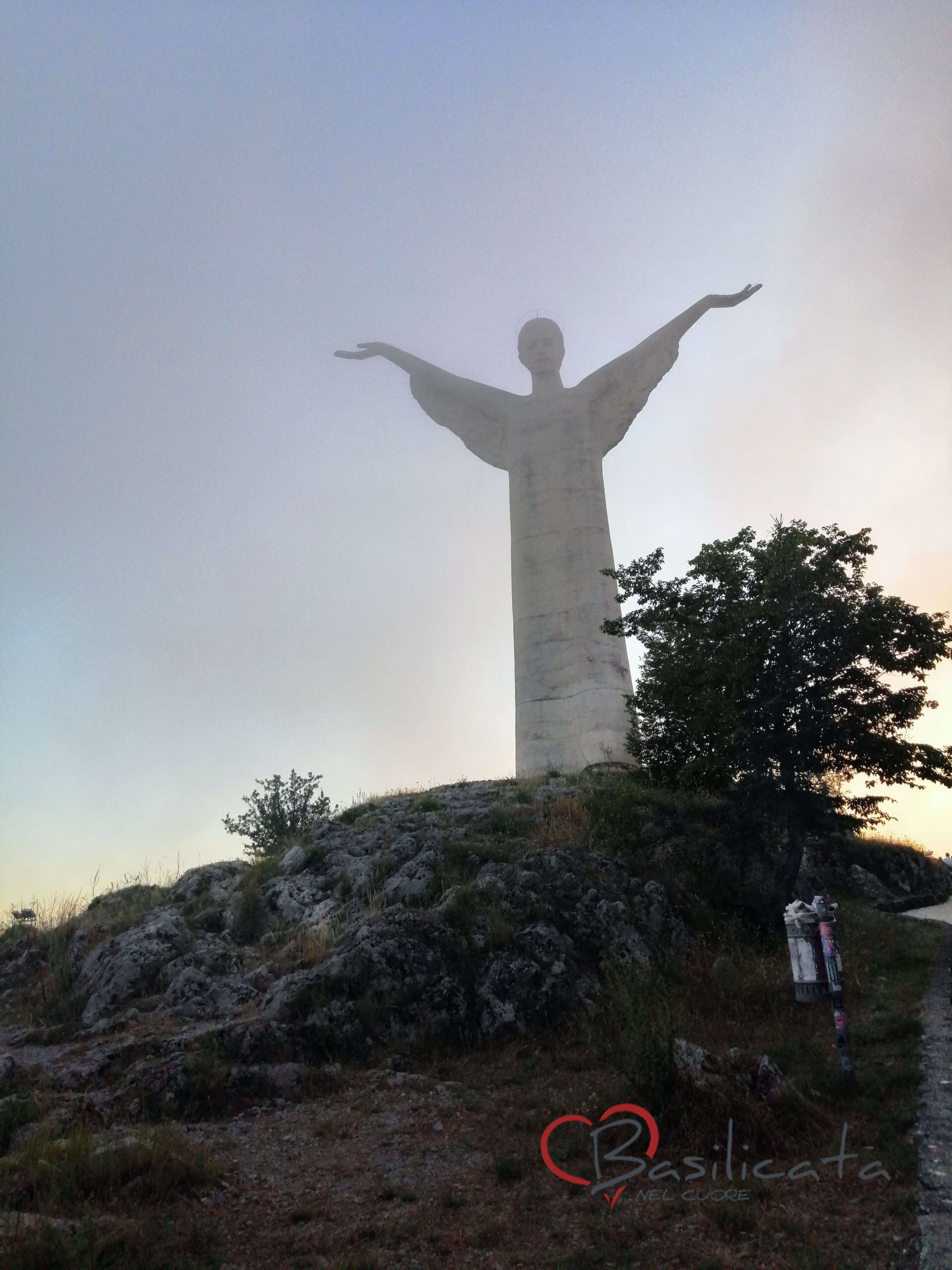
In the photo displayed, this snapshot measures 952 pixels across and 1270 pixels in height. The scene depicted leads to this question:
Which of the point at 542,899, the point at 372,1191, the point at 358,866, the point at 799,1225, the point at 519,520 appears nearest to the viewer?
the point at 799,1225

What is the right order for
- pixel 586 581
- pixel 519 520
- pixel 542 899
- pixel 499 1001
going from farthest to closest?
pixel 519 520 < pixel 586 581 < pixel 542 899 < pixel 499 1001

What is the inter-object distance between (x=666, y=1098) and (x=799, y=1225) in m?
1.76

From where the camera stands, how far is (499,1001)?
33.8ft

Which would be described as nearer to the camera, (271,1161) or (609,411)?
(271,1161)

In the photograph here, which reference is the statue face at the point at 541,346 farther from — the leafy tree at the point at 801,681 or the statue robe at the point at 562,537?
the leafy tree at the point at 801,681

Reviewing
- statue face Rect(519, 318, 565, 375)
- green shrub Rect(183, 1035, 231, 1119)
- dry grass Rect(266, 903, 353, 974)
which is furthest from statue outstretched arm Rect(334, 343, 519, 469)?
green shrub Rect(183, 1035, 231, 1119)

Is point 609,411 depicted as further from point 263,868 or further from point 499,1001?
point 499,1001

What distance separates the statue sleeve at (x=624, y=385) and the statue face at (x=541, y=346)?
1498 mm

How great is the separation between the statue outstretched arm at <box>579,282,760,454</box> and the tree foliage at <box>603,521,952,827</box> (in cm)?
1183

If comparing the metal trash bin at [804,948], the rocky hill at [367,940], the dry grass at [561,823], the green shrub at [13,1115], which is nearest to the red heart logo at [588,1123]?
the metal trash bin at [804,948]

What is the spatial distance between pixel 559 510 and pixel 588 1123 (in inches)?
724

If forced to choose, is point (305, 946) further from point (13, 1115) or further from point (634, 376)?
point (634, 376)

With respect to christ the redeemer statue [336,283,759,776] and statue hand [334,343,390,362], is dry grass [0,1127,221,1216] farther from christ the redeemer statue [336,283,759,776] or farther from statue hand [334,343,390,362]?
statue hand [334,343,390,362]

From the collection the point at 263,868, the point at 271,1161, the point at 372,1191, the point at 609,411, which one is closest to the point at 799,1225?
the point at 372,1191
